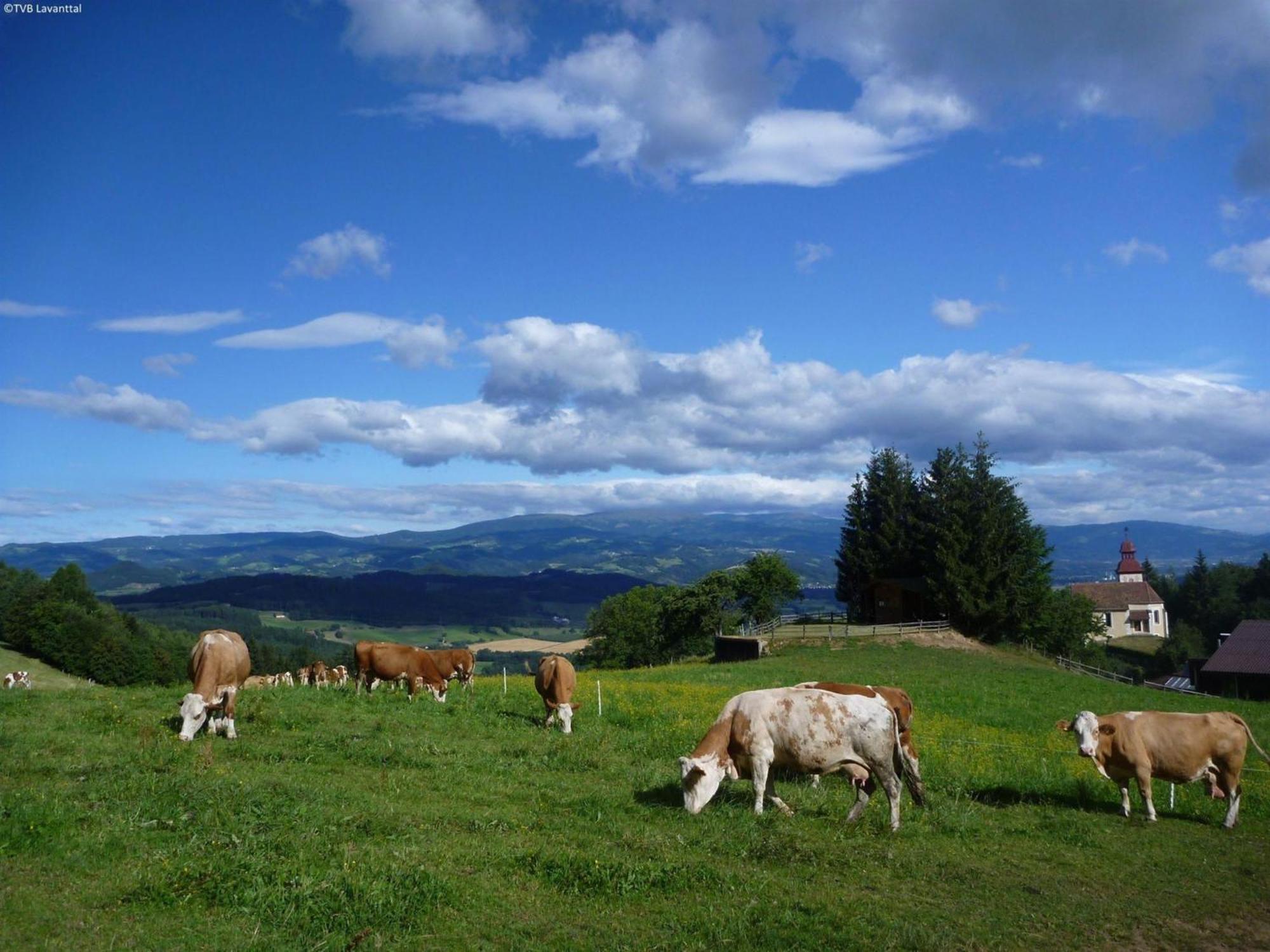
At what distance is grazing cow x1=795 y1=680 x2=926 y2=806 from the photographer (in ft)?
46.0

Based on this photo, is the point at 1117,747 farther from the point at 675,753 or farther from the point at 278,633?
the point at 278,633

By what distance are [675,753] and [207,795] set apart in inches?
357

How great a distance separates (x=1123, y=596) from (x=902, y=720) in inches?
5209

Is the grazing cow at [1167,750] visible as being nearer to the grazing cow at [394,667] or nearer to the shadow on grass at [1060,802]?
the shadow on grass at [1060,802]

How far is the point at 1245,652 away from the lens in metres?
62.0

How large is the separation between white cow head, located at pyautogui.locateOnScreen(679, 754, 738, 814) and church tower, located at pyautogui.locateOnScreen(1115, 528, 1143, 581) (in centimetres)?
15876

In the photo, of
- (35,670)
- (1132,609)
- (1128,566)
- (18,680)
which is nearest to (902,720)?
(18,680)

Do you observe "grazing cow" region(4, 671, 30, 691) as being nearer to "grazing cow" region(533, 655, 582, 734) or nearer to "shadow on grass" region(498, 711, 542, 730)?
"shadow on grass" region(498, 711, 542, 730)

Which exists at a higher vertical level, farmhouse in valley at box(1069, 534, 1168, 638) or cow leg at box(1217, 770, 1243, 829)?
cow leg at box(1217, 770, 1243, 829)

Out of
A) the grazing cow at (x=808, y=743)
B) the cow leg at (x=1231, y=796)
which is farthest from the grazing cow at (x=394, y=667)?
the cow leg at (x=1231, y=796)

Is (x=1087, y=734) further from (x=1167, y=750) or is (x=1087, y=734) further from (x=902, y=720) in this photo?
(x=902, y=720)

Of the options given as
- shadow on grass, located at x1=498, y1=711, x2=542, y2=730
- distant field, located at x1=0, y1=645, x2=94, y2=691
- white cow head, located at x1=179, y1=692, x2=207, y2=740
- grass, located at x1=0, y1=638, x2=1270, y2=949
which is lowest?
distant field, located at x1=0, y1=645, x2=94, y2=691

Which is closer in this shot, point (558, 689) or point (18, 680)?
point (558, 689)

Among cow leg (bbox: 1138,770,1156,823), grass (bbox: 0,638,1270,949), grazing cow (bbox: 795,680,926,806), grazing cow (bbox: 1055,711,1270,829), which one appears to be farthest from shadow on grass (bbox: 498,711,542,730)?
cow leg (bbox: 1138,770,1156,823)
